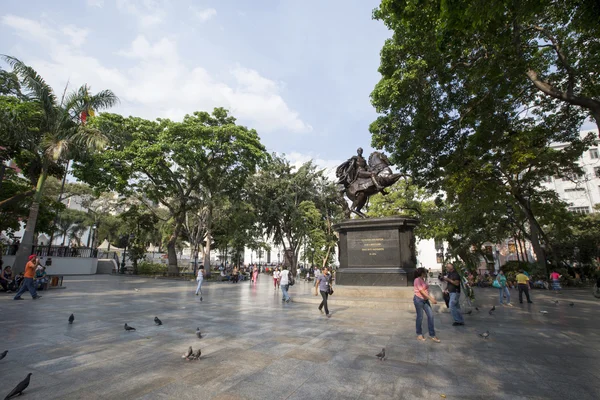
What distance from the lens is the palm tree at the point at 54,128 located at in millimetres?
15725

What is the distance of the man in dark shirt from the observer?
7.69m

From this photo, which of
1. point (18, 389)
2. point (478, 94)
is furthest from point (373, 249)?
point (18, 389)

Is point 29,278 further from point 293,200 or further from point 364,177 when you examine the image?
point 293,200

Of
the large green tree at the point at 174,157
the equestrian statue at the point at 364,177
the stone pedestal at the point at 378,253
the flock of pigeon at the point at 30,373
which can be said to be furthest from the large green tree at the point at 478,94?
the large green tree at the point at 174,157

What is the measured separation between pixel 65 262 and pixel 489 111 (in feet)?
114

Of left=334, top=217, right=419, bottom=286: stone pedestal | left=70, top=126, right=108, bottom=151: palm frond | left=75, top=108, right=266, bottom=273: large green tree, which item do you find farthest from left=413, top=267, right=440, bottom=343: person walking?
left=75, top=108, right=266, bottom=273: large green tree

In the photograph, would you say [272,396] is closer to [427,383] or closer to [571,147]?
[427,383]

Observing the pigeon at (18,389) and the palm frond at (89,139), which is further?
the palm frond at (89,139)

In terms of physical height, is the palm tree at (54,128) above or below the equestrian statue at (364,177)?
above

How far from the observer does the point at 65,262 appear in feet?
94.1

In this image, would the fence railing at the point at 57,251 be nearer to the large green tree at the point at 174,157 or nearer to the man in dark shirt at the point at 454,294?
the large green tree at the point at 174,157

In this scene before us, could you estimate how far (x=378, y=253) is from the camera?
11875 mm

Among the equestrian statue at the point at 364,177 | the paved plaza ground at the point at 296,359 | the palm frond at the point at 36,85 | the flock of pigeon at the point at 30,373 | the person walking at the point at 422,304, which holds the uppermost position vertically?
the palm frond at the point at 36,85

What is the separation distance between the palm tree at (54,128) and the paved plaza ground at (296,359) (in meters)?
10.0
